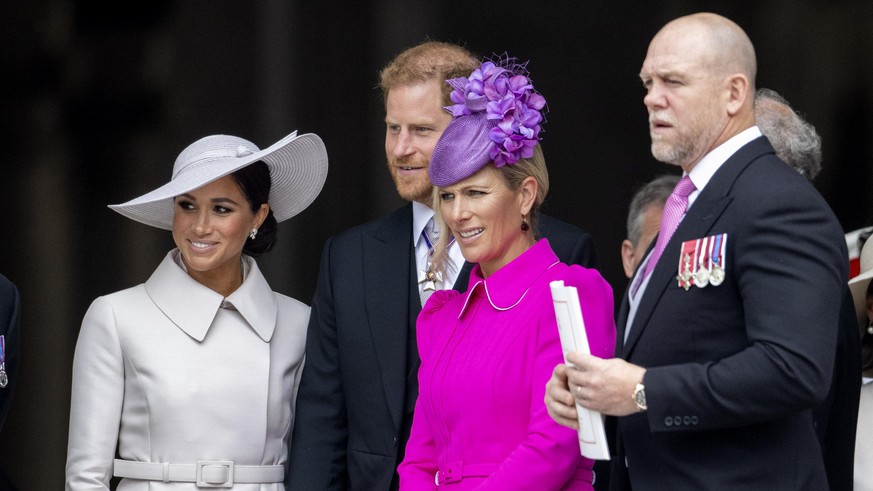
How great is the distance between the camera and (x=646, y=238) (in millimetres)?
5250

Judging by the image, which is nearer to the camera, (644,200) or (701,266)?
(701,266)

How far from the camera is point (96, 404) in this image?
12.1 feet

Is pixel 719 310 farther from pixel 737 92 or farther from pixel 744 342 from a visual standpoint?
pixel 737 92

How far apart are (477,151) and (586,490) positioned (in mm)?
832

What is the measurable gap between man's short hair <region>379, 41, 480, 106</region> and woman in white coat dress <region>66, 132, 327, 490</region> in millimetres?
320

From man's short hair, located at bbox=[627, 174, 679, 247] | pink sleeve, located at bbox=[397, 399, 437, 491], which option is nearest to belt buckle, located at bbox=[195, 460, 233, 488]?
pink sleeve, located at bbox=[397, 399, 437, 491]

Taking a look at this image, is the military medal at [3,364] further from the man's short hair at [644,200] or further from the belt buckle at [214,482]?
the man's short hair at [644,200]

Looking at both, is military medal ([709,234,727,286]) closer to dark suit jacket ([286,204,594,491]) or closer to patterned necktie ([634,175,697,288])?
patterned necktie ([634,175,697,288])

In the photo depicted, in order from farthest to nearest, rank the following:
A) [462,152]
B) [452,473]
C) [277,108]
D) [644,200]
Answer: [277,108] → [644,200] → [462,152] → [452,473]

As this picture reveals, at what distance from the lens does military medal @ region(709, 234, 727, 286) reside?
2.70 metres

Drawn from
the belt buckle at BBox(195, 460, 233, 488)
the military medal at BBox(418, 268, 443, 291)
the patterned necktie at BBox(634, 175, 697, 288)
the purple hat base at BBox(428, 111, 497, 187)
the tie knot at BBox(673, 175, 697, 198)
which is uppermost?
the purple hat base at BBox(428, 111, 497, 187)

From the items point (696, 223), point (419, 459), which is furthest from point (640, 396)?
point (419, 459)

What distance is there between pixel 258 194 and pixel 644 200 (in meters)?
1.85

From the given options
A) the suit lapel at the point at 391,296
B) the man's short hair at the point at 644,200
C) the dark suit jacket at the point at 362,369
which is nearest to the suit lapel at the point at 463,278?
the dark suit jacket at the point at 362,369
